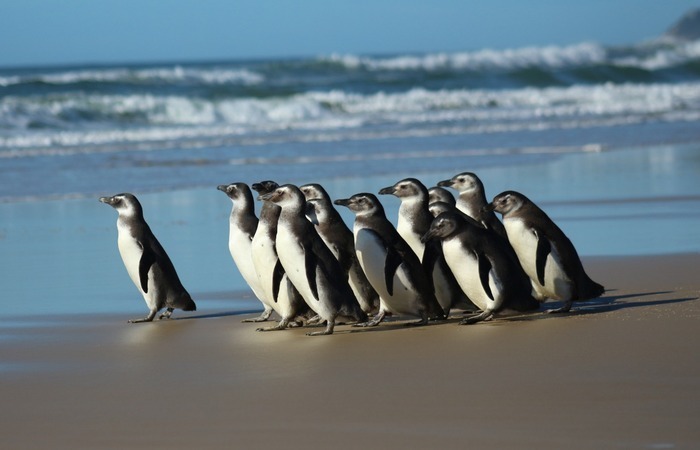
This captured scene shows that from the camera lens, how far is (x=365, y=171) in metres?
17.2

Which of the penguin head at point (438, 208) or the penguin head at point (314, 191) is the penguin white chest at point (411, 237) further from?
the penguin head at point (314, 191)

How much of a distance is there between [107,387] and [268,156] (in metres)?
15.0

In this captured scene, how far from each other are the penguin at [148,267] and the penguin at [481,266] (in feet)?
5.54

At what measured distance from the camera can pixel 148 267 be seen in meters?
7.83

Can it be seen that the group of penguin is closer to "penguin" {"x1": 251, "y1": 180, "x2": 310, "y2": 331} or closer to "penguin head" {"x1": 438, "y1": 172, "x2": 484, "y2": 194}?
"penguin" {"x1": 251, "y1": 180, "x2": 310, "y2": 331}

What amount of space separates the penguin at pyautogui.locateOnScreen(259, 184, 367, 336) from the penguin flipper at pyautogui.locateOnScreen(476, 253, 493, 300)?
0.70m

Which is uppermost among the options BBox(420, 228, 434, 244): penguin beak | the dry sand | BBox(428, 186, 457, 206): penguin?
BBox(428, 186, 457, 206): penguin

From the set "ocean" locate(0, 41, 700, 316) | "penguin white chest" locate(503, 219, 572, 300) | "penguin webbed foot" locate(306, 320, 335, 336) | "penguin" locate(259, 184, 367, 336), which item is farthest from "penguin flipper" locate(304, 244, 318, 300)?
"penguin white chest" locate(503, 219, 572, 300)

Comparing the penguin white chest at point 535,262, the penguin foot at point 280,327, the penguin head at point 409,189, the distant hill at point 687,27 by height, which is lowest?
the penguin foot at point 280,327

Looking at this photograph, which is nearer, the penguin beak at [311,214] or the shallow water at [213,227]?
the penguin beak at [311,214]

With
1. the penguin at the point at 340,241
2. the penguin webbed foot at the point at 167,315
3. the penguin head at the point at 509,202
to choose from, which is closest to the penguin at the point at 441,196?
the penguin head at the point at 509,202

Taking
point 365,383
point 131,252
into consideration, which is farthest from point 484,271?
point 131,252

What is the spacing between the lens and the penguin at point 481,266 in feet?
22.9

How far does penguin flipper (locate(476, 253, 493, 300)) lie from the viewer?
6.92 metres
